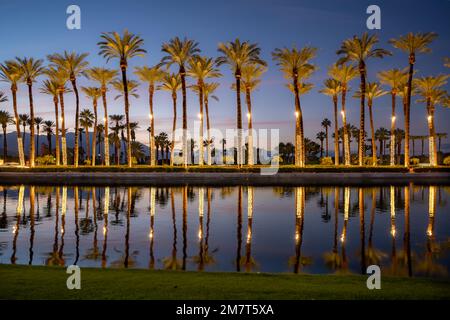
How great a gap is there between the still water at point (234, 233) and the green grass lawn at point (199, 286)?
7.86 feet

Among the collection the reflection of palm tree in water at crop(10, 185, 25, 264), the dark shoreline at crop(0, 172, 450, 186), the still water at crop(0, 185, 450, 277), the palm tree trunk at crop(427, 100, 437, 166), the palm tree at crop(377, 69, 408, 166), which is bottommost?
the still water at crop(0, 185, 450, 277)

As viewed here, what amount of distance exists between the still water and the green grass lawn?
240 cm

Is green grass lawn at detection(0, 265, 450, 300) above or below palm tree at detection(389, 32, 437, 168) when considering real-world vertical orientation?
below

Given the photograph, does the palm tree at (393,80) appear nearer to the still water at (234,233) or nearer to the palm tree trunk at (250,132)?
the palm tree trunk at (250,132)

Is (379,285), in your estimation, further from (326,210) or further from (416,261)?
(326,210)

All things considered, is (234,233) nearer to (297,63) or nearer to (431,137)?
(297,63)

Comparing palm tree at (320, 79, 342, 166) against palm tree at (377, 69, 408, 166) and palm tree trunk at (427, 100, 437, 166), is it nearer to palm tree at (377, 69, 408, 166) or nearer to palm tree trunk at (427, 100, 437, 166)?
palm tree at (377, 69, 408, 166)

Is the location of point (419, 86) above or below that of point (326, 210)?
above

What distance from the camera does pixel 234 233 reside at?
15.9 m

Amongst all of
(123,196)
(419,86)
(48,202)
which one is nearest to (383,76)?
(419,86)

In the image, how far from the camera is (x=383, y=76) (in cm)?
6575

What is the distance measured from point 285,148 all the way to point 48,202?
318ft

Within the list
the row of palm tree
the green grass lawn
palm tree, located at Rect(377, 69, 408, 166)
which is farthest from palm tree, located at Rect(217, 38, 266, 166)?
the green grass lawn

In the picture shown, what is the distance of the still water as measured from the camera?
11430mm
